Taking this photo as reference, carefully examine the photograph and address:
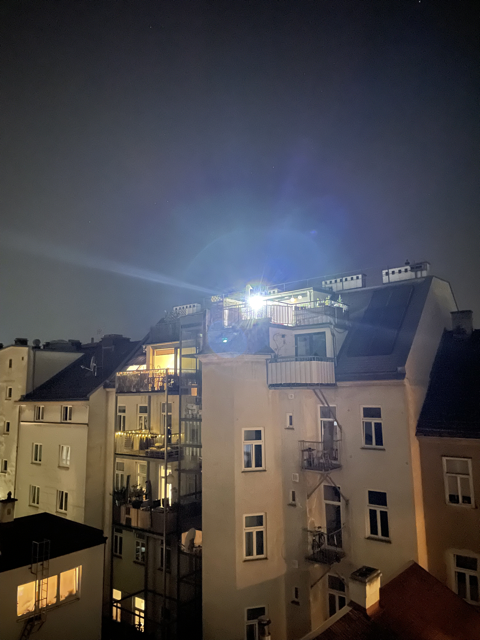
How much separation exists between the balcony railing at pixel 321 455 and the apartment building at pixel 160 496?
6214mm

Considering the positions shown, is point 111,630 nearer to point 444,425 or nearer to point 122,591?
point 122,591

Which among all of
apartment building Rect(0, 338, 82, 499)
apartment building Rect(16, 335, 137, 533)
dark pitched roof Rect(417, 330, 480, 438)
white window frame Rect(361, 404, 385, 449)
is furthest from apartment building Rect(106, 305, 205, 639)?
dark pitched roof Rect(417, 330, 480, 438)

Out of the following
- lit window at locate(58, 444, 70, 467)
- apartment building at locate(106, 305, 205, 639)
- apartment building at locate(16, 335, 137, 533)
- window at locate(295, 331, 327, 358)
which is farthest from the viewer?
lit window at locate(58, 444, 70, 467)

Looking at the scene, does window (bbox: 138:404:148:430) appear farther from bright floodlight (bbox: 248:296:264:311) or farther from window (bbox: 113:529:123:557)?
bright floodlight (bbox: 248:296:264:311)

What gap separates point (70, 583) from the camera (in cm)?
1582

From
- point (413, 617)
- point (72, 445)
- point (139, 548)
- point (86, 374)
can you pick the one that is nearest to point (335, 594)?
point (413, 617)

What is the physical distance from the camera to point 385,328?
60.9 ft

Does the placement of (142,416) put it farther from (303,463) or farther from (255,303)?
(303,463)

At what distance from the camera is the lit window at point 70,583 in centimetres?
1553

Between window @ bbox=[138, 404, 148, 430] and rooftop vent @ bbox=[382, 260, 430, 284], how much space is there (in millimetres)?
15786

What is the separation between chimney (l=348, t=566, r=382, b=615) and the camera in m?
11.4

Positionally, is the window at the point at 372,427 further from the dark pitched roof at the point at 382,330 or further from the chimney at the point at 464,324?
the chimney at the point at 464,324

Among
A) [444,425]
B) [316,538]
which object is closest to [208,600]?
[316,538]

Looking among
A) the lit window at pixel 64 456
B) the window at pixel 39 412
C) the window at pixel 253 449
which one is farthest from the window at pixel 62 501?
the window at pixel 253 449
